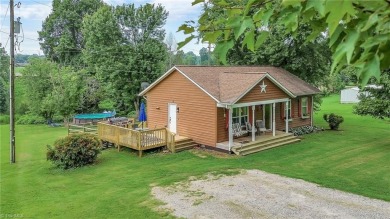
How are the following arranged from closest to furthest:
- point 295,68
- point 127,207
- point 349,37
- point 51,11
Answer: point 349,37 → point 127,207 → point 295,68 → point 51,11

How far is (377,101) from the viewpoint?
1741cm

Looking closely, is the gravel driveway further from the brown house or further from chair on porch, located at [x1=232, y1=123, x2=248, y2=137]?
chair on porch, located at [x1=232, y1=123, x2=248, y2=137]

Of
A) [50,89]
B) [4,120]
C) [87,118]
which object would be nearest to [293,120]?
[87,118]

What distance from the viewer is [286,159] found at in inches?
615

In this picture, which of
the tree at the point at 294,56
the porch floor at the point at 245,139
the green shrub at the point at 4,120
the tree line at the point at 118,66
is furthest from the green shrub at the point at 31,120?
the porch floor at the point at 245,139

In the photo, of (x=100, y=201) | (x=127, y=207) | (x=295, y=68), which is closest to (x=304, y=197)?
(x=127, y=207)

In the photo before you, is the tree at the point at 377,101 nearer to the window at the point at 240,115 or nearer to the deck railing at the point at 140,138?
the window at the point at 240,115

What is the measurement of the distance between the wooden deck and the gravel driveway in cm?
520

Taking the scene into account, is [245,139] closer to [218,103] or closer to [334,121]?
[218,103]

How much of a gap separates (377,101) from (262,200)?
10993mm

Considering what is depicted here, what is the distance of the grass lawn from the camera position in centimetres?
1012

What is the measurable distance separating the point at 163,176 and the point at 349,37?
12031mm

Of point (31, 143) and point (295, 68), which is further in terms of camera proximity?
point (295, 68)

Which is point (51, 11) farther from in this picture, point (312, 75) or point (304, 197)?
point (304, 197)
